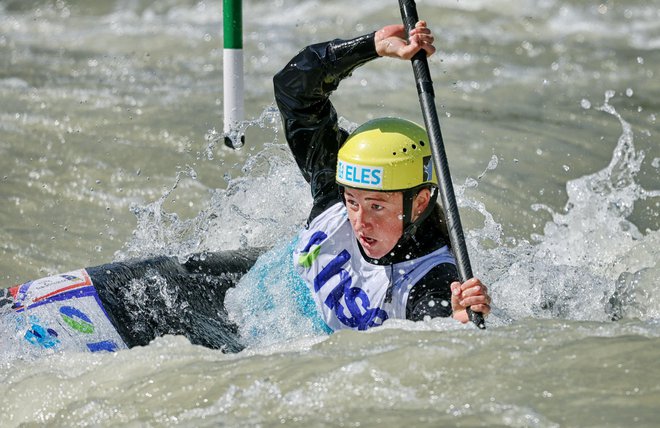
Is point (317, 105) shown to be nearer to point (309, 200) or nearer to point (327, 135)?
point (327, 135)

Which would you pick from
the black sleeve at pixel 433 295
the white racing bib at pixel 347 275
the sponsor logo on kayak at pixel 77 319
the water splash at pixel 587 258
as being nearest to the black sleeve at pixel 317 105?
the white racing bib at pixel 347 275

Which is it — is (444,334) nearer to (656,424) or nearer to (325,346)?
(325,346)

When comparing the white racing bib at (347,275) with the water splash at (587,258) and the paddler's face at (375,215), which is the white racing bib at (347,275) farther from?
the water splash at (587,258)

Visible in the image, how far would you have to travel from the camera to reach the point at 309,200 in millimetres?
5113

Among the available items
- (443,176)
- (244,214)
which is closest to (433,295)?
(443,176)

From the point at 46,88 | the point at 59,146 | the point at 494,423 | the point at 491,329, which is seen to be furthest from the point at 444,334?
Answer: the point at 46,88

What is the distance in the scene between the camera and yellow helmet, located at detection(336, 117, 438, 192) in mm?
3660

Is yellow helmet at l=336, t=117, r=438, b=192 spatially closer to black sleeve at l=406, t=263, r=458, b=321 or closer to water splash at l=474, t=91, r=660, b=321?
black sleeve at l=406, t=263, r=458, b=321

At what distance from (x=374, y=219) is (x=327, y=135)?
24.1 inches

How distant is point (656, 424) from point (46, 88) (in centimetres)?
739

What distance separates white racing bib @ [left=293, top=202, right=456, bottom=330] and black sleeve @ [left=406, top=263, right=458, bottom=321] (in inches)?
1.0

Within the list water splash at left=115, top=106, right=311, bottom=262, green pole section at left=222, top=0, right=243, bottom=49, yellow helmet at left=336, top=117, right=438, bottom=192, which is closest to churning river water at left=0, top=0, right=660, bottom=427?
water splash at left=115, top=106, right=311, bottom=262

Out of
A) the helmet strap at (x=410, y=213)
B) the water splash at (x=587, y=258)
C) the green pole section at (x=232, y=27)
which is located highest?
the green pole section at (x=232, y=27)

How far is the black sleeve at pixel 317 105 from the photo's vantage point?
4.00 m
